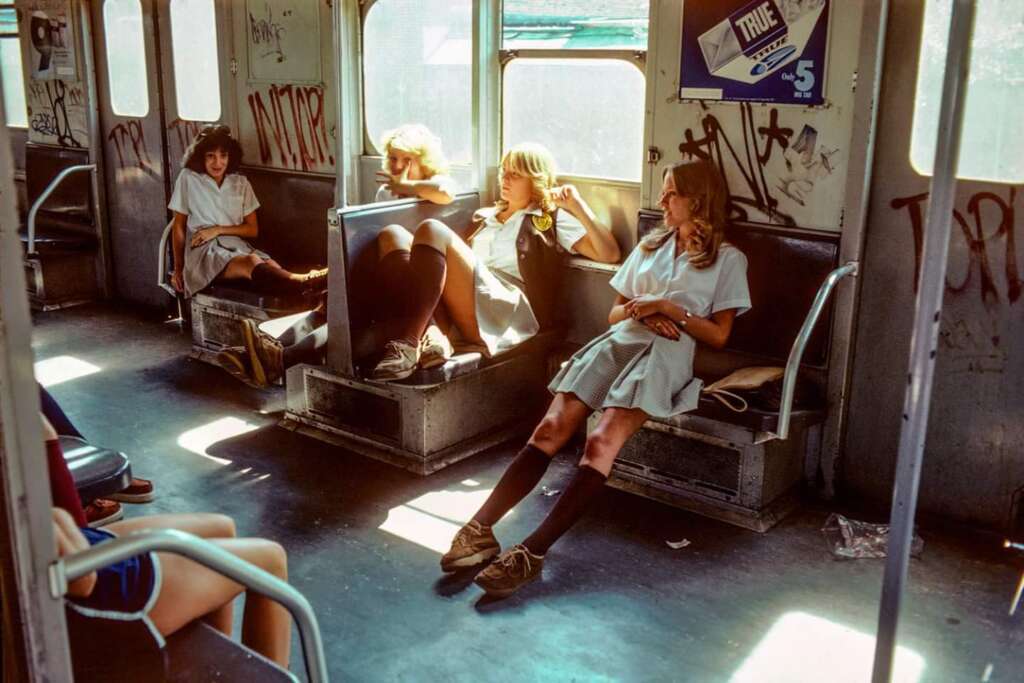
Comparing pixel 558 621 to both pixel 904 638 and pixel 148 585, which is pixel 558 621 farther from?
pixel 148 585

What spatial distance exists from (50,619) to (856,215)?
324 cm

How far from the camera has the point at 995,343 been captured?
145 inches

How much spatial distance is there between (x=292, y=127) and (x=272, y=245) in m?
0.72

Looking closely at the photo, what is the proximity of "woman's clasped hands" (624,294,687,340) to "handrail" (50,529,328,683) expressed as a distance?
224 cm

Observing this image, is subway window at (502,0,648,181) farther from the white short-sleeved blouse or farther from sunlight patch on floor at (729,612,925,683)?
sunlight patch on floor at (729,612,925,683)

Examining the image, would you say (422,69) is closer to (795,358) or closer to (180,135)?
(180,135)

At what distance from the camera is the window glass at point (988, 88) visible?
344 centimetres

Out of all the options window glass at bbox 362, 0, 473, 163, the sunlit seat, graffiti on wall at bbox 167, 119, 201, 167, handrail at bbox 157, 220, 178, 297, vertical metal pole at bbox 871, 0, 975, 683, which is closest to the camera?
vertical metal pole at bbox 871, 0, 975, 683

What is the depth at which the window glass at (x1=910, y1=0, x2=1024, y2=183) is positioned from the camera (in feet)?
11.3

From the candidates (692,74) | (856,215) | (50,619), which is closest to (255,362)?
(692,74)

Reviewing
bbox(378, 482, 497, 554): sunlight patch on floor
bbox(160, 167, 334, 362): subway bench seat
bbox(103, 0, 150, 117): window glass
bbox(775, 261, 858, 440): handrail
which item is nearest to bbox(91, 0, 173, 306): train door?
bbox(103, 0, 150, 117): window glass

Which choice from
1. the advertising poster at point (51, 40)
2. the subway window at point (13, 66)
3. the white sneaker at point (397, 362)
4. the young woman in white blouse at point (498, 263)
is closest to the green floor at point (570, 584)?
the white sneaker at point (397, 362)

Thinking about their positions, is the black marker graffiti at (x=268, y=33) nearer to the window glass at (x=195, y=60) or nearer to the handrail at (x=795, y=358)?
the window glass at (x=195, y=60)

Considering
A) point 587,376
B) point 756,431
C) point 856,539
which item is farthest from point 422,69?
point 856,539
